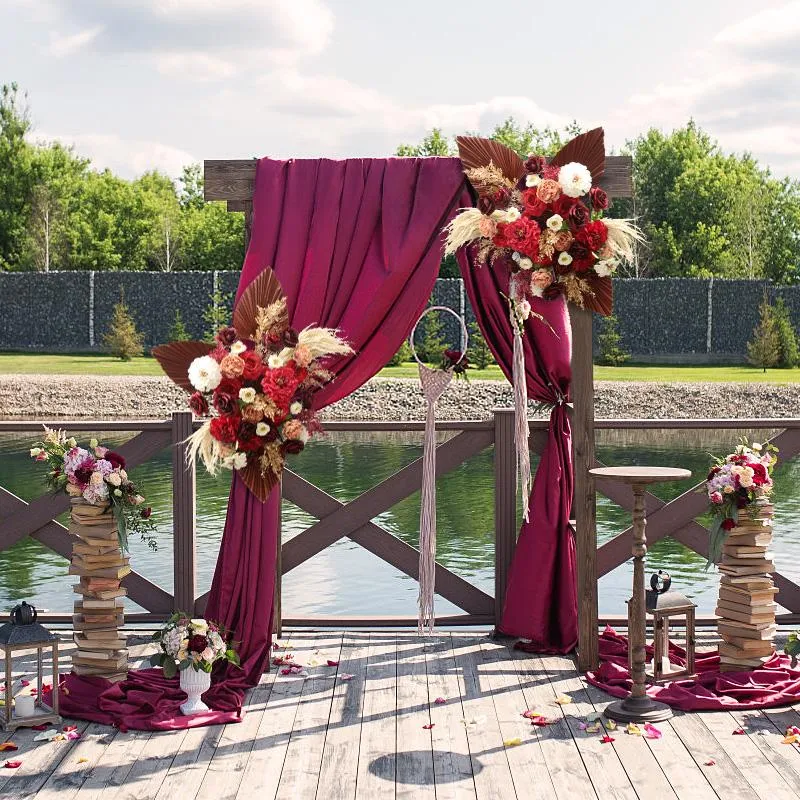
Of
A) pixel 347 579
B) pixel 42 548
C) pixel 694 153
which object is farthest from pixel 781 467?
pixel 694 153

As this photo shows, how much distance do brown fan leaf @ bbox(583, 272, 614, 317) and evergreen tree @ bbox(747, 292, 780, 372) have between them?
1769 centimetres

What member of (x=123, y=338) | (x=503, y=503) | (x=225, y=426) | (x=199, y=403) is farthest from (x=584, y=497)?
(x=123, y=338)

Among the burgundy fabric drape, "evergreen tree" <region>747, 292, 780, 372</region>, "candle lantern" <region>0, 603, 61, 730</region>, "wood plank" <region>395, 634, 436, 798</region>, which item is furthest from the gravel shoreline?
"candle lantern" <region>0, 603, 61, 730</region>

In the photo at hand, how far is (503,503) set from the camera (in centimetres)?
569

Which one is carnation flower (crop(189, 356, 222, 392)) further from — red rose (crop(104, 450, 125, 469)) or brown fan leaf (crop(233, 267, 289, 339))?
red rose (crop(104, 450, 125, 469))

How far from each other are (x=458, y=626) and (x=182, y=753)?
196cm

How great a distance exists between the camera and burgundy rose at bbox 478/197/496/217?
525 cm

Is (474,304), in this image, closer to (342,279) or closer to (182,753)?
(342,279)

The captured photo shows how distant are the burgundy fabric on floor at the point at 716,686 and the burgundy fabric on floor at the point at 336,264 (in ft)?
4.82

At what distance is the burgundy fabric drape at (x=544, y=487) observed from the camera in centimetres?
546

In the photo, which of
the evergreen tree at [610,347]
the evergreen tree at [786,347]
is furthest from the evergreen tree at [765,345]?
the evergreen tree at [610,347]

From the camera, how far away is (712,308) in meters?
23.9

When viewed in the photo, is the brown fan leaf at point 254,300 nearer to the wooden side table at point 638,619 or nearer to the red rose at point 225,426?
the red rose at point 225,426

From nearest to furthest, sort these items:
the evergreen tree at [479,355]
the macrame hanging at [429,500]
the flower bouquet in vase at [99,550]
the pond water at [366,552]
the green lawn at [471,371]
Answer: the flower bouquet in vase at [99,550], the macrame hanging at [429,500], the pond water at [366,552], the green lawn at [471,371], the evergreen tree at [479,355]
